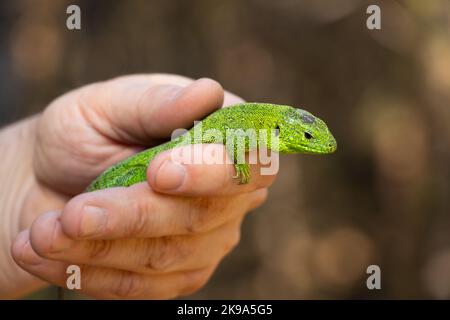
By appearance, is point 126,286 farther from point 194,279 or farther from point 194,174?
point 194,174

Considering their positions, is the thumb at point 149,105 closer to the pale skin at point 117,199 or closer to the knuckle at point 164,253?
the pale skin at point 117,199

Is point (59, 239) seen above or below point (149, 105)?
below

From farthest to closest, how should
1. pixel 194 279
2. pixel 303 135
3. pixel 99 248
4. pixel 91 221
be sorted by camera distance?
pixel 194 279
pixel 99 248
pixel 303 135
pixel 91 221

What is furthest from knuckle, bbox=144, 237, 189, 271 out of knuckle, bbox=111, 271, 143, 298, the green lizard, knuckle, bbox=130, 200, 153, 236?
the green lizard

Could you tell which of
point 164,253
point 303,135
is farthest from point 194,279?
point 303,135

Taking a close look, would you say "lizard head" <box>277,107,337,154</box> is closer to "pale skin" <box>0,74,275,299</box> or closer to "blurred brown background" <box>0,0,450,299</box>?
"pale skin" <box>0,74,275,299</box>

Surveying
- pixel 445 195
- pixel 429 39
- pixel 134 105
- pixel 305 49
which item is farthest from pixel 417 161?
pixel 134 105

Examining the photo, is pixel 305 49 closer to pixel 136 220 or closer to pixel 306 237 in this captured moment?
pixel 306 237
